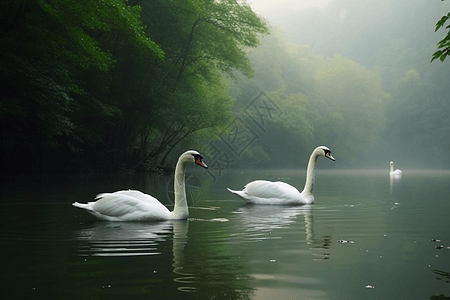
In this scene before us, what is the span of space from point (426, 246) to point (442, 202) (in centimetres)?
897

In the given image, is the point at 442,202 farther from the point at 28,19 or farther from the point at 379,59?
the point at 379,59

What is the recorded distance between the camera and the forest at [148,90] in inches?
796

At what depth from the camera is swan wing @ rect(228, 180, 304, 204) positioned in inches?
587

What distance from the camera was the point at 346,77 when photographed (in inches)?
3506

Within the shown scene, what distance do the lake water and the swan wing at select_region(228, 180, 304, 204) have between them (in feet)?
8.26

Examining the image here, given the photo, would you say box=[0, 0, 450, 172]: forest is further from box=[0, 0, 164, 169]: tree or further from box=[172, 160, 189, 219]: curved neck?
box=[172, 160, 189, 219]: curved neck

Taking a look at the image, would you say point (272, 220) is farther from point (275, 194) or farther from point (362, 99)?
point (362, 99)

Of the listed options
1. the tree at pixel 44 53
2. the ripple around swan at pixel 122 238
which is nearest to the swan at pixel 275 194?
the ripple around swan at pixel 122 238


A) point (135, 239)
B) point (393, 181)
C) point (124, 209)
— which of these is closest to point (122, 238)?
point (135, 239)

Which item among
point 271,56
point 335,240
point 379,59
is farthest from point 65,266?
point 379,59

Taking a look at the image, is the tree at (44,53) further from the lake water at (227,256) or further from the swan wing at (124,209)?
the swan wing at (124,209)

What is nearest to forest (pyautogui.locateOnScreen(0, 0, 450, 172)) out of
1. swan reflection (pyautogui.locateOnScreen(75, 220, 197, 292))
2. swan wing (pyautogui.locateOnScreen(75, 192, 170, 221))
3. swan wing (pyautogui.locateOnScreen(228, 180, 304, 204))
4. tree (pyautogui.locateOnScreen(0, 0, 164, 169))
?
tree (pyautogui.locateOnScreen(0, 0, 164, 169))

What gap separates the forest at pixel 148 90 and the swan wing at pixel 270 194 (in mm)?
8451

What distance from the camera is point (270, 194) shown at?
15125mm
